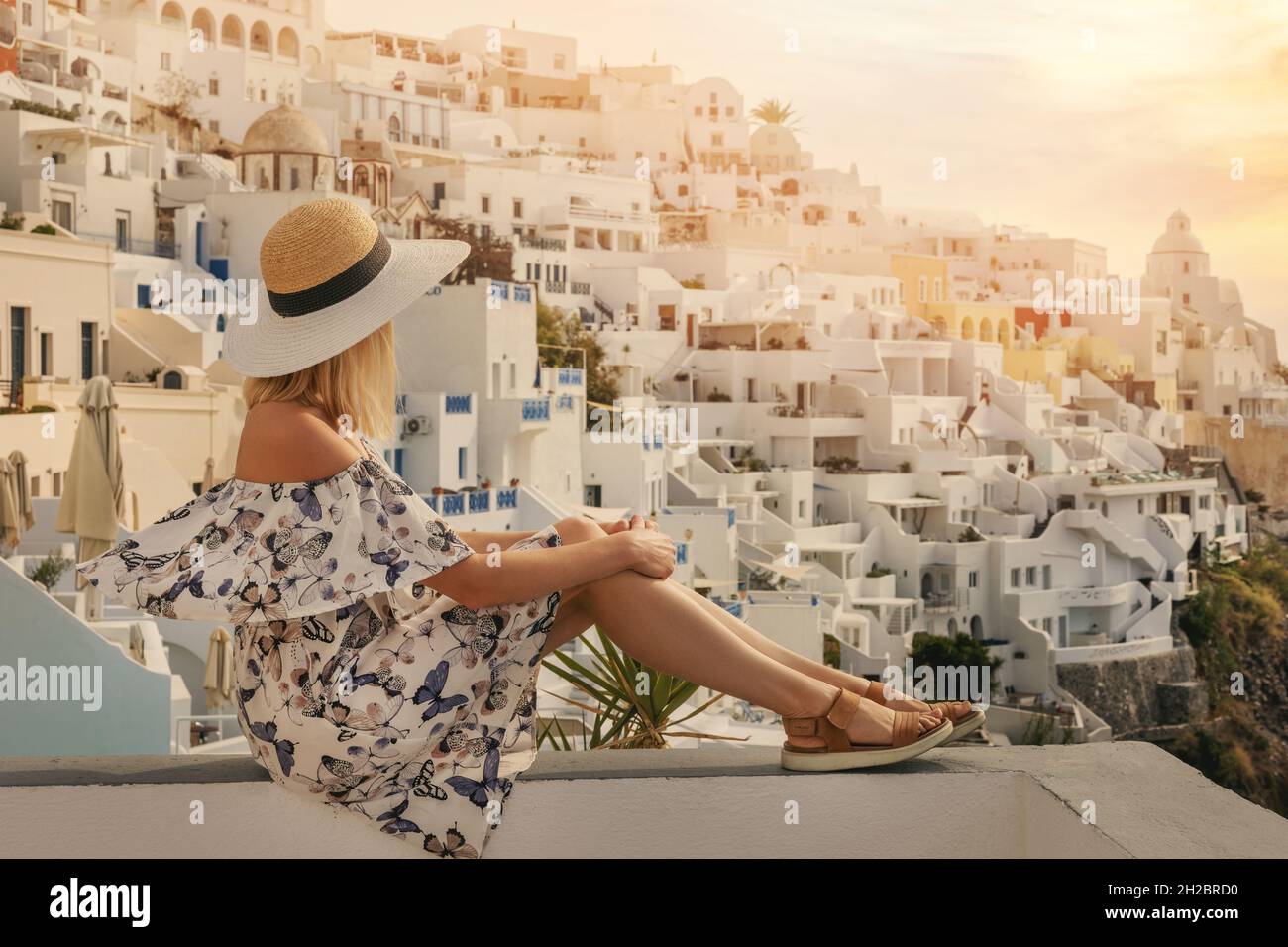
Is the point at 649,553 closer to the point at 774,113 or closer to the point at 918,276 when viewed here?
the point at 918,276

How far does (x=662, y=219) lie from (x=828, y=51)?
17.1 m

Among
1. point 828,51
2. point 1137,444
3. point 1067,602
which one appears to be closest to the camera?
point 1067,602

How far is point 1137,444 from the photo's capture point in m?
39.9

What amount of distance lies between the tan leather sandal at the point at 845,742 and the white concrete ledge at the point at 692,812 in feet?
0.10

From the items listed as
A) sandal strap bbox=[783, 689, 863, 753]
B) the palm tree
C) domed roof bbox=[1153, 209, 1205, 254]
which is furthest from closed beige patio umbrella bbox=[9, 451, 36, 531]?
domed roof bbox=[1153, 209, 1205, 254]

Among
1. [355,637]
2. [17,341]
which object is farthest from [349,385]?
[17,341]

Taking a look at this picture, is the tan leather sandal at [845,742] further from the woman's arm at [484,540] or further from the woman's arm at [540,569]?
the woman's arm at [484,540]

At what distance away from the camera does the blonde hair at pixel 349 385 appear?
2537 mm

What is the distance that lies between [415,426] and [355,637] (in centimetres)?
1820

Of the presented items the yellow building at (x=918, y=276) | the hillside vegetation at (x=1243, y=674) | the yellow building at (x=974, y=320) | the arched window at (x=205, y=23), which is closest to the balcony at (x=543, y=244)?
the arched window at (x=205, y=23)

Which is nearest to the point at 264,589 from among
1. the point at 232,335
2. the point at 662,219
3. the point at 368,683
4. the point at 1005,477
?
the point at 368,683

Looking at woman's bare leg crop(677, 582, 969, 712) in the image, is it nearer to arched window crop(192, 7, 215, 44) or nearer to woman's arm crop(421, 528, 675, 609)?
woman's arm crop(421, 528, 675, 609)

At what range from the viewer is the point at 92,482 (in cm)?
903
